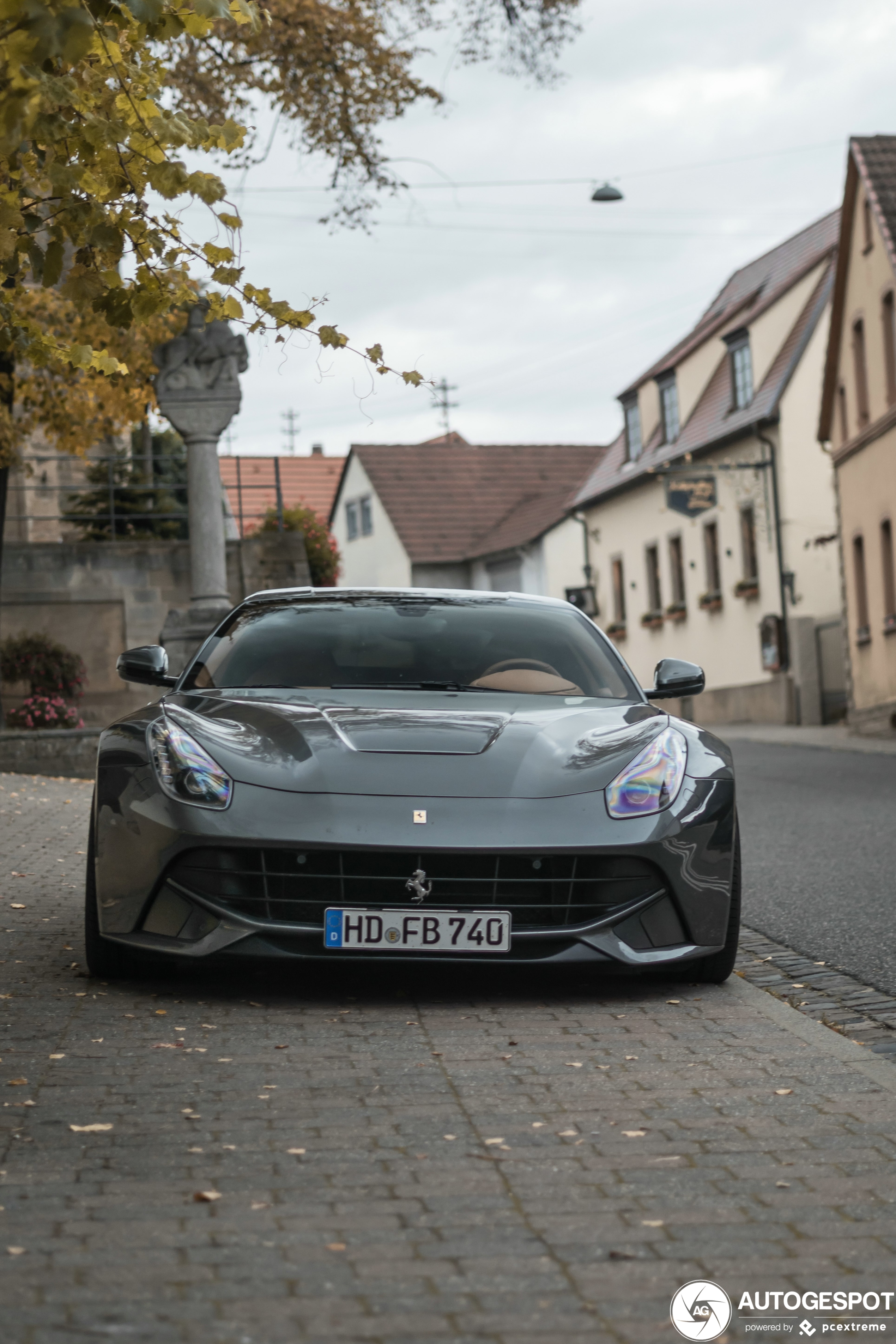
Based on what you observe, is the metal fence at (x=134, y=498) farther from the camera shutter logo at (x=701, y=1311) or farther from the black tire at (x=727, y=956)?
the camera shutter logo at (x=701, y=1311)

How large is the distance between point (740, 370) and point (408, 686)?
110 ft

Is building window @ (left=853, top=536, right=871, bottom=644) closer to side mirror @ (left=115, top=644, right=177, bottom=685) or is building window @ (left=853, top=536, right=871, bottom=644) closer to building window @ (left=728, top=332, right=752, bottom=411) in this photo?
building window @ (left=728, top=332, right=752, bottom=411)

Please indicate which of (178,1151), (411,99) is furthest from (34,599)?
(178,1151)

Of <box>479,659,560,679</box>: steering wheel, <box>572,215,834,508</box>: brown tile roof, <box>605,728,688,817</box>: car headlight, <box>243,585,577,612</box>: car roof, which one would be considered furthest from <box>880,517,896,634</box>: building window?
<box>605,728,688,817</box>: car headlight

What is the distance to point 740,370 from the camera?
1529 inches

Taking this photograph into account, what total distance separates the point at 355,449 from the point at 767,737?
99.6 feet

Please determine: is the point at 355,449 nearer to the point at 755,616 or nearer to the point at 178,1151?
the point at 755,616

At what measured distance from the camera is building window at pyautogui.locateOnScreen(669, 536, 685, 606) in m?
41.5

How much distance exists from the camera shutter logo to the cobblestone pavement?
0.03 m

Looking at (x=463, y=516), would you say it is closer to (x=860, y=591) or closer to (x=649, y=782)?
(x=860, y=591)

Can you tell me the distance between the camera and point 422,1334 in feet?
9.07

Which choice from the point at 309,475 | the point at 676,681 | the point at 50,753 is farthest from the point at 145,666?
the point at 309,475

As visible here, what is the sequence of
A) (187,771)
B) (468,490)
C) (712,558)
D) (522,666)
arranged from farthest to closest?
1. (468,490)
2. (712,558)
3. (522,666)
4. (187,771)

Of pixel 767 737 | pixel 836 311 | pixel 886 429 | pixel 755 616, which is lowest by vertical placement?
pixel 767 737
